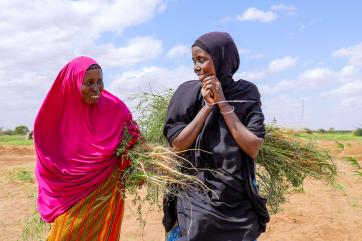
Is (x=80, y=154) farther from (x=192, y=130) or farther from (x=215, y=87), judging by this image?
(x=215, y=87)

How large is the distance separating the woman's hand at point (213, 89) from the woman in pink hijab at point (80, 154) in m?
0.81

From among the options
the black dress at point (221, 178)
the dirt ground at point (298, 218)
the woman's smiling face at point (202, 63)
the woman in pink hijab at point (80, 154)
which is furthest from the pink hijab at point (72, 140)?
the dirt ground at point (298, 218)

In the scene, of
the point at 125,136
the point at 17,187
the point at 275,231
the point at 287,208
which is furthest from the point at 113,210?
the point at 17,187

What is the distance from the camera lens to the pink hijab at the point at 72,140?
3133mm

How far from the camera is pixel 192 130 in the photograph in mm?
2545

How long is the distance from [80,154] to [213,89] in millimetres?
1086

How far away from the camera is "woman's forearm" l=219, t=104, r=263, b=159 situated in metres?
2.49

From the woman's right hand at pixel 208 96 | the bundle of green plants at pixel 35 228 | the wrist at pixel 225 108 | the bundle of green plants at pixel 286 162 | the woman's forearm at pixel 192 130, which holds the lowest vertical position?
the bundle of green plants at pixel 35 228

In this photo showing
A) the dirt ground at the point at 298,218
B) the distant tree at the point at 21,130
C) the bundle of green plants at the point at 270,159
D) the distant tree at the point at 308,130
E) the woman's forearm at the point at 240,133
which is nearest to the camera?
the woman's forearm at the point at 240,133

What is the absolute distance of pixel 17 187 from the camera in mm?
10609

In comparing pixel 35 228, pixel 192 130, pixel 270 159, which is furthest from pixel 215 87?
pixel 35 228

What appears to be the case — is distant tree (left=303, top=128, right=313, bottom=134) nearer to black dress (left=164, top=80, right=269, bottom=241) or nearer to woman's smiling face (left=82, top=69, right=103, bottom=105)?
black dress (left=164, top=80, right=269, bottom=241)

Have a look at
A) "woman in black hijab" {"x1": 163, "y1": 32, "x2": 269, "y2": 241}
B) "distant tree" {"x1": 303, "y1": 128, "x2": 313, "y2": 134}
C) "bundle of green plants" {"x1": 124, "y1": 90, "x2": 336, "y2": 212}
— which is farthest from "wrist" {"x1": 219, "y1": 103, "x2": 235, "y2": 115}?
"distant tree" {"x1": 303, "y1": 128, "x2": 313, "y2": 134}

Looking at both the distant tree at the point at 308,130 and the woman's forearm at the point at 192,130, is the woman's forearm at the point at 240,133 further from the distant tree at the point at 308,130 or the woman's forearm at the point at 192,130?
the distant tree at the point at 308,130
